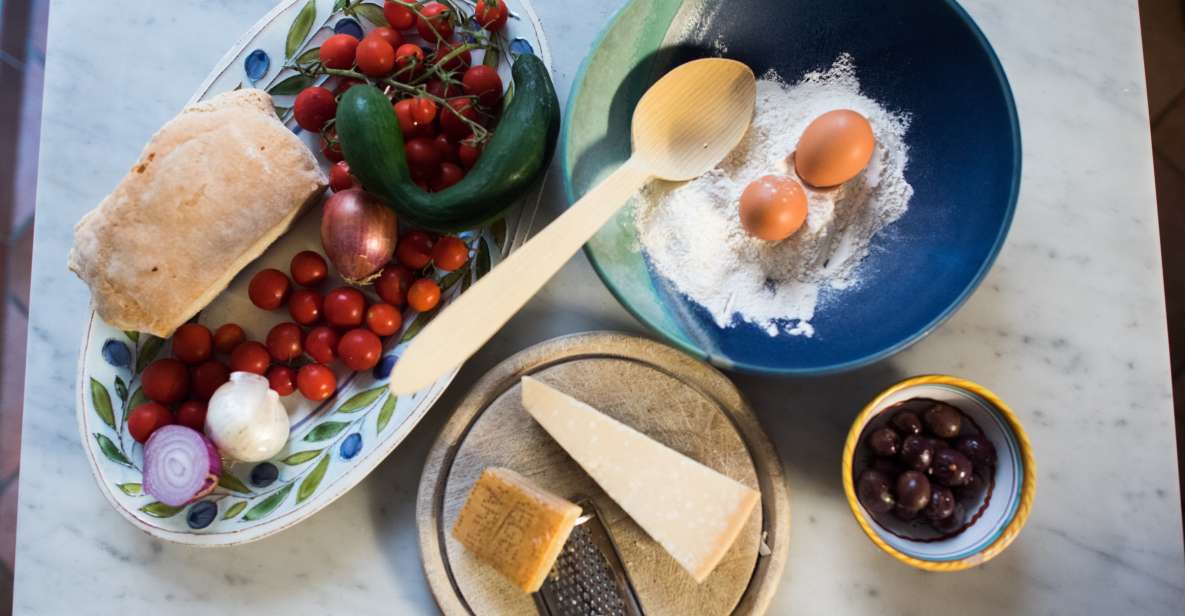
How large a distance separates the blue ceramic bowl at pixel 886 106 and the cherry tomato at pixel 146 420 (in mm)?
587

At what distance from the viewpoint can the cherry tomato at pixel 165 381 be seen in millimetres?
1014

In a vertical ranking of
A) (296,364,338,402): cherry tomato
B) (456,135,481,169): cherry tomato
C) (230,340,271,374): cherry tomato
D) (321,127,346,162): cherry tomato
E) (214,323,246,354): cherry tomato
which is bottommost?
(296,364,338,402): cherry tomato

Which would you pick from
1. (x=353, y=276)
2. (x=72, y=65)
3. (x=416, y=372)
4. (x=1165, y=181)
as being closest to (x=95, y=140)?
(x=72, y=65)

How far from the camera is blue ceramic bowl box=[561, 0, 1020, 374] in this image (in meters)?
0.91

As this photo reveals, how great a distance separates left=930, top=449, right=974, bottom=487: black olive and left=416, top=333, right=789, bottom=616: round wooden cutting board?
18cm

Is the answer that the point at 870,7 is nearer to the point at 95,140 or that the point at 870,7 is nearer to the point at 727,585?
the point at 727,585

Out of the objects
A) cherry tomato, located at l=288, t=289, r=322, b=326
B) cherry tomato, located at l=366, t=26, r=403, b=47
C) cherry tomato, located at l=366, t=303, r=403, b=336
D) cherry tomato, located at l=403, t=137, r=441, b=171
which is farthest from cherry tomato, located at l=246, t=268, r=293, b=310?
cherry tomato, located at l=366, t=26, r=403, b=47

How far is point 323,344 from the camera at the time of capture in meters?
1.03

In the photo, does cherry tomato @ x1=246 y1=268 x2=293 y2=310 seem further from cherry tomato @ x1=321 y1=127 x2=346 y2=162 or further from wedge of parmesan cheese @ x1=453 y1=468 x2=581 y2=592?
wedge of parmesan cheese @ x1=453 y1=468 x2=581 y2=592

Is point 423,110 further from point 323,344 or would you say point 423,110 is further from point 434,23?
point 323,344

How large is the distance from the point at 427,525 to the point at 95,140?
0.73 metres

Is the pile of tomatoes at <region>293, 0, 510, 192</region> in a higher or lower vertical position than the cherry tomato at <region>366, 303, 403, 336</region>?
higher

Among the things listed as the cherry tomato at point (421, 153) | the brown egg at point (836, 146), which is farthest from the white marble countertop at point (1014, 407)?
the brown egg at point (836, 146)

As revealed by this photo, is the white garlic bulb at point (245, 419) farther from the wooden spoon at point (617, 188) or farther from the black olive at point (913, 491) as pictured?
the black olive at point (913, 491)
